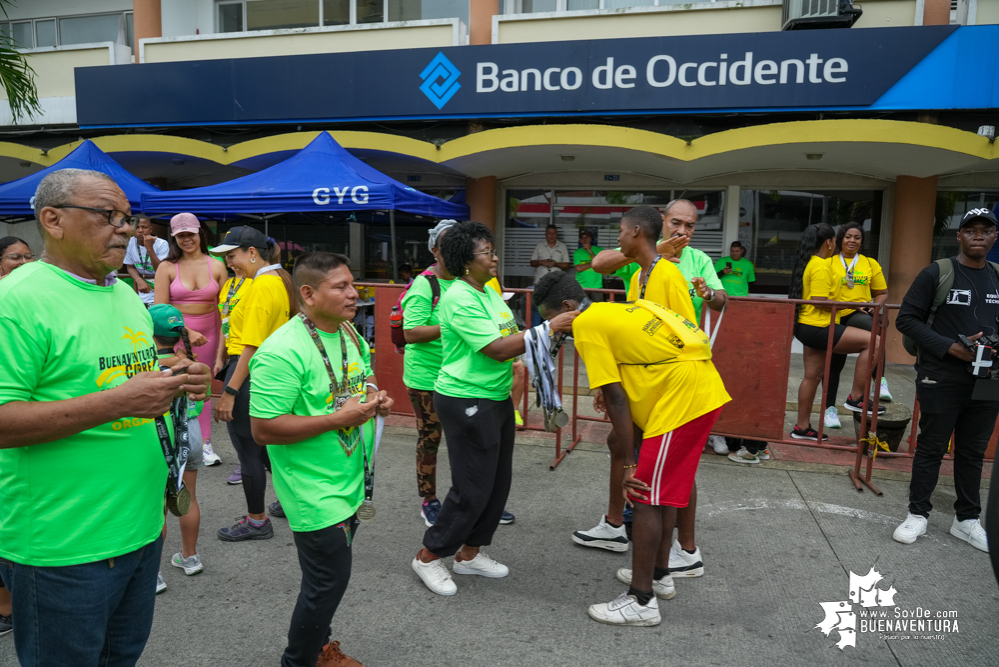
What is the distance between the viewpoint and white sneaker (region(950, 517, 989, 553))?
4148 millimetres

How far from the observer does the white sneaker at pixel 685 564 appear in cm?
377

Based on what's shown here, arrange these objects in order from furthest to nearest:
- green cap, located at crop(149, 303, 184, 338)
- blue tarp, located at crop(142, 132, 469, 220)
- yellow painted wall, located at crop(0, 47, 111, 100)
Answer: yellow painted wall, located at crop(0, 47, 111, 100) < blue tarp, located at crop(142, 132, 469, 220) < green cap, located at crop(149, 303, 184, 338)

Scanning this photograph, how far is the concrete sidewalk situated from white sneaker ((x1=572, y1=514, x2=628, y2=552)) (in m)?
0.06

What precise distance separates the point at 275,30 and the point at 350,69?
2028mm

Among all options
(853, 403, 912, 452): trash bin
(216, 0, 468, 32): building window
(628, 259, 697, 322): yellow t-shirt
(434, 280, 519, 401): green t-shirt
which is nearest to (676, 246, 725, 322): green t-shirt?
(628, 259, 697, 322): yellow t-shirt

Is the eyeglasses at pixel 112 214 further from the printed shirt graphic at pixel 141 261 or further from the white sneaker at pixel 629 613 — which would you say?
the printed shirt graphic at pixel 141 261

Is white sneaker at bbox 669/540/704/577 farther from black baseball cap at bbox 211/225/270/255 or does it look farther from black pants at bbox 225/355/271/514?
black baseball cap at bbox 211/225/270/255

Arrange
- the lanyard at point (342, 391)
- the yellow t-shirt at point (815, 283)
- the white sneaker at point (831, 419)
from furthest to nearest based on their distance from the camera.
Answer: the white sneaker at point (831, 419), the yellow t-shirt at point (815, 283), the lanyard at point (342, 391)

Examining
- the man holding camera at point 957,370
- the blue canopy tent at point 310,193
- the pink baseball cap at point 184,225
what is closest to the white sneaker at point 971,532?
the man holding camera at point 957,370

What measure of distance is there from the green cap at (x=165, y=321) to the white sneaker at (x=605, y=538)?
274 cm

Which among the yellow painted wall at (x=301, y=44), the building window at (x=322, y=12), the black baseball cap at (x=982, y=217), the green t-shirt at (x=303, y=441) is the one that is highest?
the building window at (x=322, y=12)

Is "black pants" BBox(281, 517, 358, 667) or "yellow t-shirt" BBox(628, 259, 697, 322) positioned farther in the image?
"yellow t-shirt" BBox(628, 259, 697, 322)

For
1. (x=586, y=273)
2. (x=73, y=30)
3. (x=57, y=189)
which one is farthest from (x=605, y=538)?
(x=73, y=30)

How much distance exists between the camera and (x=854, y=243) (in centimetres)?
654
